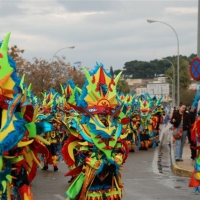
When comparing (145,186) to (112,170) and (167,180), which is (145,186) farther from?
(112,170)

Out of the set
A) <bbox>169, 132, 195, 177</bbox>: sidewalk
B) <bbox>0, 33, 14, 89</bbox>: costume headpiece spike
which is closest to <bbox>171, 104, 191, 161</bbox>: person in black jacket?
<bbox>169, 132, 195, 177</bbox>: sidewalk

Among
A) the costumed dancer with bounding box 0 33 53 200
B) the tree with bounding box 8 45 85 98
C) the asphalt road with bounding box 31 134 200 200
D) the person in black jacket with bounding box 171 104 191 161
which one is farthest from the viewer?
the tree with bounding box 8 45 85 98

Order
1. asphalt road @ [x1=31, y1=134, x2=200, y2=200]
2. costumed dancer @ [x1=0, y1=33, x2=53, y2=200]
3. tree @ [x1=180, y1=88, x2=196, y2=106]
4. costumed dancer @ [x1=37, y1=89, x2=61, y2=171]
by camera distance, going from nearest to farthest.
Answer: costumed dancer @ [x1=0, y1=33, x2=53, y2=200]
asphalt road @ [x1=31, y1=134, x2=200, y2=200]
costumed dancer @ [x1=37, y1=89, x2=61, y2=171]
tree @ [x1=180, y1=88, x2=196, y2=106]

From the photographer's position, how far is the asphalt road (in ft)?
38.6

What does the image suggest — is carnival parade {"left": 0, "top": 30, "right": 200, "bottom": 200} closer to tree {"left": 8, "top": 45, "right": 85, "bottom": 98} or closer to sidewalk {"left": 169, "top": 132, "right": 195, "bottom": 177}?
sidewalk {"left": 169, "top": 132, "right": 195, "bottom": 177}

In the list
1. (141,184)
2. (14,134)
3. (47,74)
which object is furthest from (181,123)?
(47,74)

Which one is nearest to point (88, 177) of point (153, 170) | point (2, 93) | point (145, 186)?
point (2, 93)

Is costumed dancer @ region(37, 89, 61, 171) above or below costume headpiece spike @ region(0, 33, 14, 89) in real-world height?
below

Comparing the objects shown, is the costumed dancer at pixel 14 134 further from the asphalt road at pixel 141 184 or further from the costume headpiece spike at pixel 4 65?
the asphalt road at pixel 141 184

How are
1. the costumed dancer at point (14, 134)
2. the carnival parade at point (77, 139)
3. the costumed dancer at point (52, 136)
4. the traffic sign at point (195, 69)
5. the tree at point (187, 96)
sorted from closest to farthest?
the costumed dancer at point (14, 134) → the carnival parade at point (77, 139) → the traffic sign at point (195, 69) → the costumed dancer at point (52, 136) → the tree at point (187, 96)

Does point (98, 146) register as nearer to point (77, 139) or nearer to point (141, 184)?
point (77, 139)

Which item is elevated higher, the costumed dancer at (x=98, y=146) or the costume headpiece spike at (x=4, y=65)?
the costume headpiece spike at (x=4, y=65)

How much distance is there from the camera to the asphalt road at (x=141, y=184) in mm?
11760

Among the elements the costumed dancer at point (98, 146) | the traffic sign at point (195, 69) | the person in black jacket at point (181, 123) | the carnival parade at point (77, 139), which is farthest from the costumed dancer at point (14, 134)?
the person in black jacket at point (181, 123)
